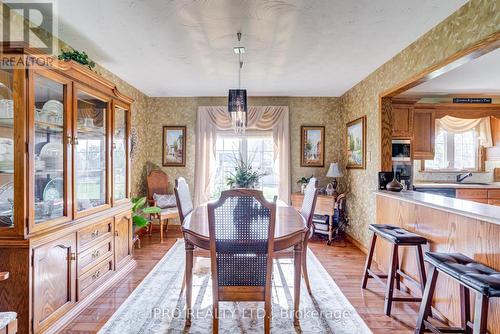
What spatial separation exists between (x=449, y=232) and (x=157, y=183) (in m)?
4.29

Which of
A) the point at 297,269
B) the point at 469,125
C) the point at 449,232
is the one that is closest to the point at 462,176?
the point at 469,125

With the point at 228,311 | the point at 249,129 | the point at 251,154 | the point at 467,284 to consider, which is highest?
the point at 249,129

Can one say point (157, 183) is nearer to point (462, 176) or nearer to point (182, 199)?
point (182, 199)

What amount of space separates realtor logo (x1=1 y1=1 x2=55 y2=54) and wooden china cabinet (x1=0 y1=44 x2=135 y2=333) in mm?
388

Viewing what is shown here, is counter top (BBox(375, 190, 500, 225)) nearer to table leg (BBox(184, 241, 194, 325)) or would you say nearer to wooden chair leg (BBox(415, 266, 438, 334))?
wooden chair leg (BBox(415, 266, 438, 334))

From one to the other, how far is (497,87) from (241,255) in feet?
16.6

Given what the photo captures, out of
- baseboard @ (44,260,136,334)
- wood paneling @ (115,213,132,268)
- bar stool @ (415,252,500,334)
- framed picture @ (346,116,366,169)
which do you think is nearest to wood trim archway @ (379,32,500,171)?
framed picture @ (346,116,366,169)

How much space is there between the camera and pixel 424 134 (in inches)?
182

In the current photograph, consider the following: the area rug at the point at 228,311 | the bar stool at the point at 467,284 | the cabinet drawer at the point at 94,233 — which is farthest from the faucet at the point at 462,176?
the cabinet drawer at the point at 94,233

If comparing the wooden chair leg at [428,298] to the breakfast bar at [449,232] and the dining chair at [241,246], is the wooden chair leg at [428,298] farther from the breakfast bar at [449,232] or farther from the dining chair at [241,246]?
the dining chair at [241,246]

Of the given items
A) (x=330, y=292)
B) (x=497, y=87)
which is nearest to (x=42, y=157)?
(x=330, y=292)

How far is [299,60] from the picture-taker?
10.6ft

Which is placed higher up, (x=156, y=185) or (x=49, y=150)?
(x=49, y=150)

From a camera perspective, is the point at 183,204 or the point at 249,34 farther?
the point at 183,204
